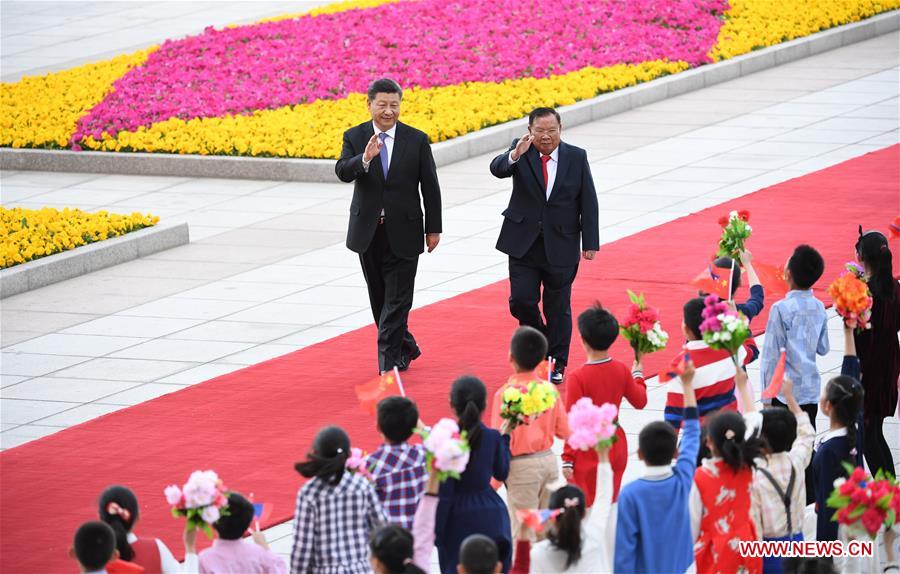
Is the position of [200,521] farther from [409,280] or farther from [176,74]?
[176,74]

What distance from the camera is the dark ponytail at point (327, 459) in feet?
22.7

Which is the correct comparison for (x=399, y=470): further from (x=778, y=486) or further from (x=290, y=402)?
(x=290, y=402)

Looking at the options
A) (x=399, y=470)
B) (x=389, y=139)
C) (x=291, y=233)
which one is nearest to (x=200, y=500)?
(x=399, y=470)

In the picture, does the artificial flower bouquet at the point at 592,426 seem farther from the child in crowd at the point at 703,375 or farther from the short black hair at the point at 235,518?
the child in crowd at the point at 703,375

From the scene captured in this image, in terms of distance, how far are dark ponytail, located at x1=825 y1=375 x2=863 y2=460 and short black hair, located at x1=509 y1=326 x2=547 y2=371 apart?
55.2 inches

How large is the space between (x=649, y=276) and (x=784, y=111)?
7252mm

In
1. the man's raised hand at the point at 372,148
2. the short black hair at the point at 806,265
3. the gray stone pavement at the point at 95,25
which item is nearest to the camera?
the short black hair at the point at 806,265

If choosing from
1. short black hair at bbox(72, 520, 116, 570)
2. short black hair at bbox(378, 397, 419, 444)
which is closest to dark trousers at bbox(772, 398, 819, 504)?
short black hair at bbox(378, 397, 419, 444)

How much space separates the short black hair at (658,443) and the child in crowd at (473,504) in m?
0.70

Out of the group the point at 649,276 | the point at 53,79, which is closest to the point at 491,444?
the point at 649,276

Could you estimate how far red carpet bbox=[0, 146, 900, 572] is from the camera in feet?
31.2

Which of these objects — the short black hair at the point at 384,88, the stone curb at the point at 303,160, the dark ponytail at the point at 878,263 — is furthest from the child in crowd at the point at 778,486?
the stone curb at the point at 303,160

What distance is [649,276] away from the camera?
13.9 metres

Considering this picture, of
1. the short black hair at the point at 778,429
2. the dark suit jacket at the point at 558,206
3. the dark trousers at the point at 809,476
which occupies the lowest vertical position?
the dark trousers at the point at 809,476
